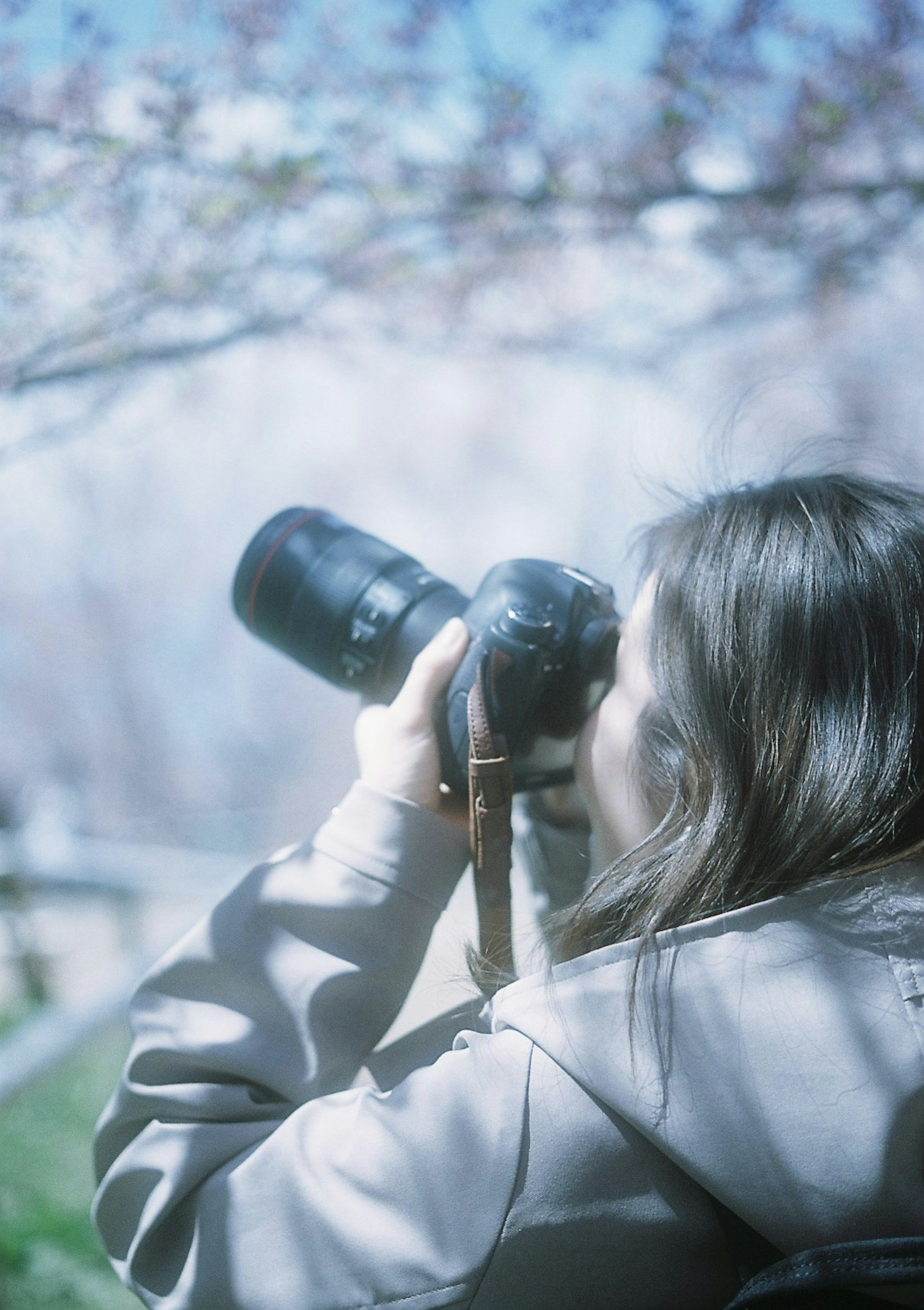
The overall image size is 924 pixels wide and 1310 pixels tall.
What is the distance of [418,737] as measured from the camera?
0.90 m

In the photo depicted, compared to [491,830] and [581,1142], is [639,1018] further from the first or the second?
[491,830]

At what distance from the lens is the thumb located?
91 centimetres

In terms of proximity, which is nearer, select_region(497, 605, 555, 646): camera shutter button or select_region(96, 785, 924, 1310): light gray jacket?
select_region(96, 785, 924, 1310): light gray jacket

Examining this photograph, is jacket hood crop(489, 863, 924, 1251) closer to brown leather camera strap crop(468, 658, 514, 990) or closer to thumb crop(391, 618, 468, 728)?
brown leather camera strap crop(468, 658, 514, 990)

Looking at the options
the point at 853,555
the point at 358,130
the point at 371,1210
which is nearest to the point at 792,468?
the point at 853,555

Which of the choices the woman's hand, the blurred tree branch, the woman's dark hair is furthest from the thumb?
the blurred tree branch

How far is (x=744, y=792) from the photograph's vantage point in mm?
749

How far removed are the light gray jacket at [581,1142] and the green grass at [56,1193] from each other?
31.8 inches

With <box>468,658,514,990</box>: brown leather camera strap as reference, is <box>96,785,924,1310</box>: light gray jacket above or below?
below

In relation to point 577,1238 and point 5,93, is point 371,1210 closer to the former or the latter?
point 577,1238

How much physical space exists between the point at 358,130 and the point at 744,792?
1330 mm

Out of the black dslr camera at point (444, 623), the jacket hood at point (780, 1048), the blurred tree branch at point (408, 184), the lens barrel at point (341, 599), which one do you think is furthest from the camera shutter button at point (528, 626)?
the blurred tree branch at point (408, 184)

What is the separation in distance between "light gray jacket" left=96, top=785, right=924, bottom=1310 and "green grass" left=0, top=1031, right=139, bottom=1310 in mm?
808

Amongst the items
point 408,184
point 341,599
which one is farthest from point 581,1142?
point 408,184
